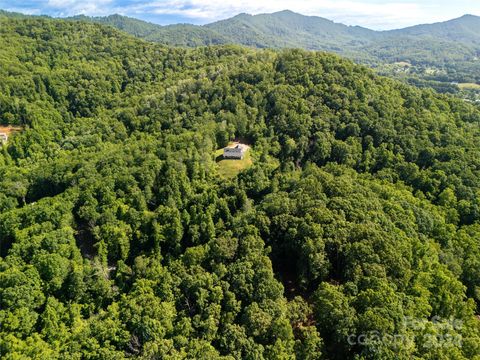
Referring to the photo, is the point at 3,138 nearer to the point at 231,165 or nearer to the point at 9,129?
the point at 9,129

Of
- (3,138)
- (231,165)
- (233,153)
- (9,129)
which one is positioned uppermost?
(233,153)

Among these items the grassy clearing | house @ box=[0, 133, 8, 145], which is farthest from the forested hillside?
house @ box=[0, 133, 8, 145]

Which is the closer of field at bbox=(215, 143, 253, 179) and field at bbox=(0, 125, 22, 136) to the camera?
field at bbox=(215, 143, 253, 179)

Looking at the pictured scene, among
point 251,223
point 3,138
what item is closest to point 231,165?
point 251,223

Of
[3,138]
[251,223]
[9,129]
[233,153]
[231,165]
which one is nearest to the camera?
[251,223]

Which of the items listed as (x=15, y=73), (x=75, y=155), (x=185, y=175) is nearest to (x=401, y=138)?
(x=185, y=175)

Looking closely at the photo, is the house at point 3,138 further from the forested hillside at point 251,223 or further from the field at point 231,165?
the field at point 231,165

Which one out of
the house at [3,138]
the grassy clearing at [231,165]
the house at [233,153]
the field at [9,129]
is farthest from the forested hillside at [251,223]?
the house at [3,138]

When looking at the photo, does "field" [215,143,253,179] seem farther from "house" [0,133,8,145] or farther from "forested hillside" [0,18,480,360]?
"house" [0,133,8,145]
